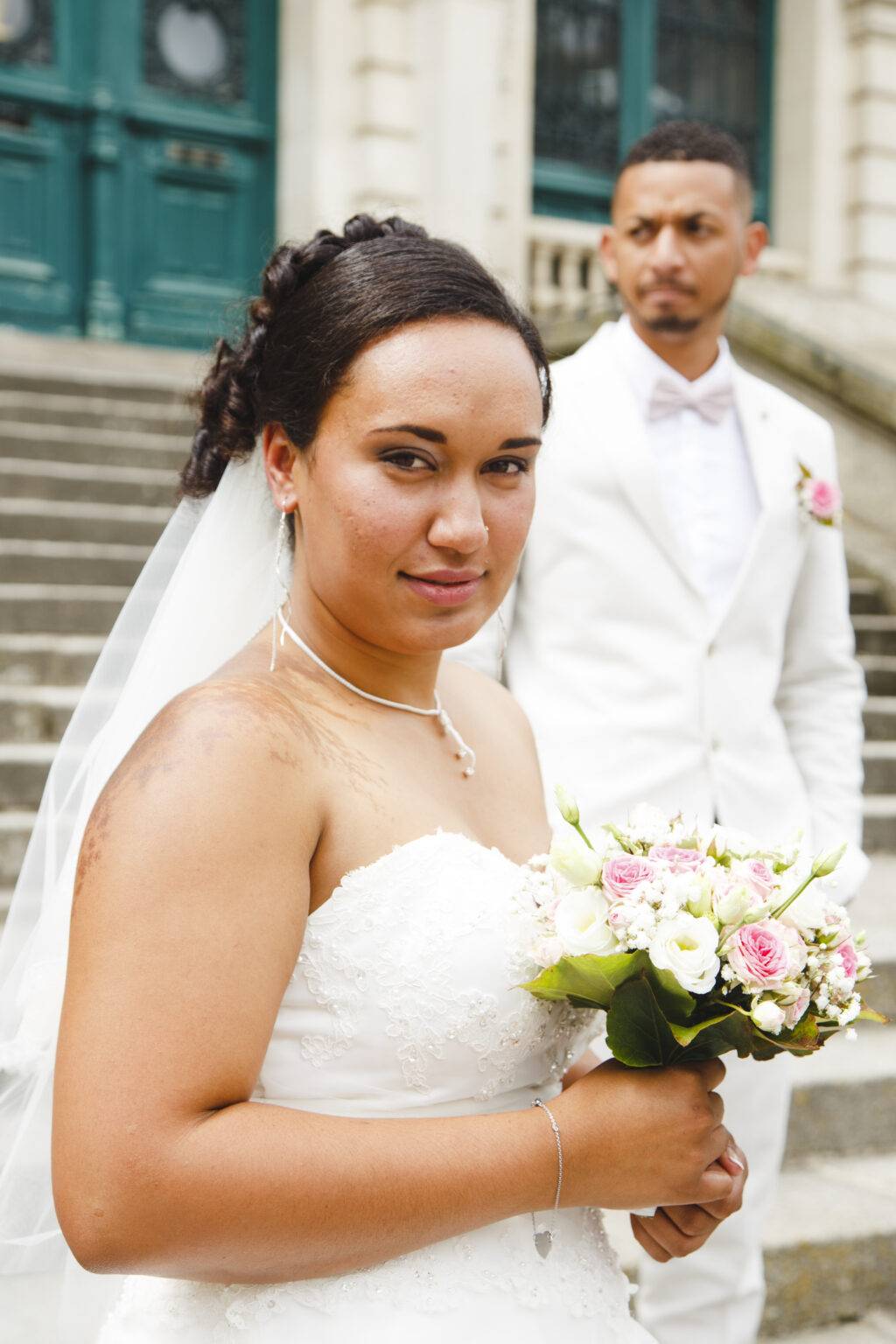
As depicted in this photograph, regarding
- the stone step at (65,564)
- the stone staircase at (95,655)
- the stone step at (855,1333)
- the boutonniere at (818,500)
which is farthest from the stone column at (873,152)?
the stone step at (855,1333)

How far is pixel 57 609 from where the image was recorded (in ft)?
16.2

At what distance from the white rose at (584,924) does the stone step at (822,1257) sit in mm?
1754

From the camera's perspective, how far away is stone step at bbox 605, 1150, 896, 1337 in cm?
311

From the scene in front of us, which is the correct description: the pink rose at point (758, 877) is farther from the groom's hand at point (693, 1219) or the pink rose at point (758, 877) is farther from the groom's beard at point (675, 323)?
the groom's beard at point (675, 323)

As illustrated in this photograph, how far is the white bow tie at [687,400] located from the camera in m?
2.93

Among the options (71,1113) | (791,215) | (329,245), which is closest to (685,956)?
(71,1113)

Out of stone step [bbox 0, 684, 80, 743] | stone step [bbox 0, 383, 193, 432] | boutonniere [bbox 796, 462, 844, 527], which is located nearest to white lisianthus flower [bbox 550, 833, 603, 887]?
boutonniere [bbox 796, 462, 844, 527]

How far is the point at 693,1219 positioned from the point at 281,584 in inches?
36.3

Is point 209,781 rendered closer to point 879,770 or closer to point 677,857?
point 677,857

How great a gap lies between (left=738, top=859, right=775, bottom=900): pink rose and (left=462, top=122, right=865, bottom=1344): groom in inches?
43.1

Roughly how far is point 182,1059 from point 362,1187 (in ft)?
0.72

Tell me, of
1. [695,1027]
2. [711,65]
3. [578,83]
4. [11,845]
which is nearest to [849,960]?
[695,1027]

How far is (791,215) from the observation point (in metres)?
10.8

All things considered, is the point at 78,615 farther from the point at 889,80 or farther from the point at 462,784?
the point at 889,80
